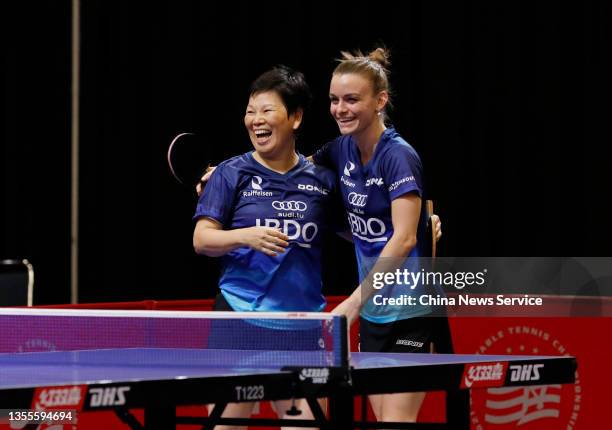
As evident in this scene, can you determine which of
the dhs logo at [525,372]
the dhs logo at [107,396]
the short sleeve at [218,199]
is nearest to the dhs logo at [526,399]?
the short sleeve at [218,199]

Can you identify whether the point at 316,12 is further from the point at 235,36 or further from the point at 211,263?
the point at 211,263

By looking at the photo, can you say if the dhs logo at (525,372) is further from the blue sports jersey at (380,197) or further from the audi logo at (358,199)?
the audi logo at (358,199)

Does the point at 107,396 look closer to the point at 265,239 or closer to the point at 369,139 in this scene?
the point at 265,239

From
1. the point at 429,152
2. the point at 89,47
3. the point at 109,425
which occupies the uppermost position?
the point at 89,47

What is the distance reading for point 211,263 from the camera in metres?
8.29

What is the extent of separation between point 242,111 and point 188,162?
3167mm

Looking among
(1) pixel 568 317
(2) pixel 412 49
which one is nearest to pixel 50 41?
(2) pixel 412 49

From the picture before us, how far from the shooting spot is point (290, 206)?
452 centimetres

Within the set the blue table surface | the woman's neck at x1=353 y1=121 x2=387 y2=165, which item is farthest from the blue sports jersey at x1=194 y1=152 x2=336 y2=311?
the blue table surface

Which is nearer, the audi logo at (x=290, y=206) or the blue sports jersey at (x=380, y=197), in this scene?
the blue sports jersey at (x=380, y=197)

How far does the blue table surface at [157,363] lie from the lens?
3.00 meters

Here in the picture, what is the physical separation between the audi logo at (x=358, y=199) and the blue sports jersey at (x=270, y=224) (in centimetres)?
17

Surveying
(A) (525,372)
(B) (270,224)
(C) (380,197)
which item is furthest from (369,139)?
(A) (525,372)

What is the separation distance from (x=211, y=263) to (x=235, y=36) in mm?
1653
